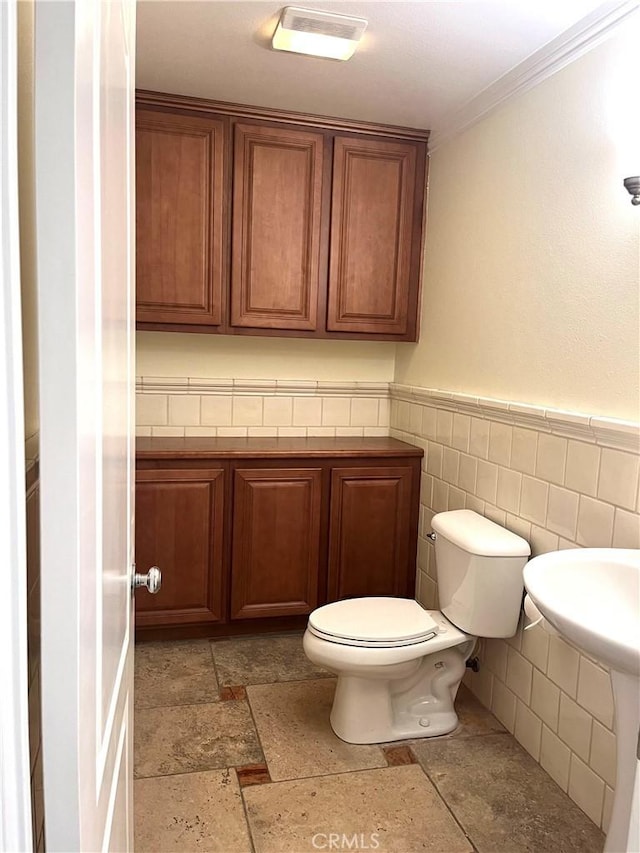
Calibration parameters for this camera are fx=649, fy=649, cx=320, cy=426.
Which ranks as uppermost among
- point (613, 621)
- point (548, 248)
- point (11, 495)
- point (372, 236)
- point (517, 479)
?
point (372, 236)

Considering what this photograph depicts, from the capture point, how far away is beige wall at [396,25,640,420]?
72.8 inches

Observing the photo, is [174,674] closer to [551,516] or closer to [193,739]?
[193,739]

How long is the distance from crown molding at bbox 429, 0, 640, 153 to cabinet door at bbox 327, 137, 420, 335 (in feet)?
1.05

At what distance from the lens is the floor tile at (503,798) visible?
1.82m

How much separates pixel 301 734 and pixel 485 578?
851mm

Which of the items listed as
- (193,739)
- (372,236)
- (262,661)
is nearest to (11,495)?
(193,739)

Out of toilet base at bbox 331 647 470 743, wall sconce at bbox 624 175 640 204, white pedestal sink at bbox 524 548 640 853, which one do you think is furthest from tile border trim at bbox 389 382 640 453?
toilet base at bbox 331 647 470 743

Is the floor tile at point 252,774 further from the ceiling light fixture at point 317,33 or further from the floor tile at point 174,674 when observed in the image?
the ceiling light fixture at point 317,33

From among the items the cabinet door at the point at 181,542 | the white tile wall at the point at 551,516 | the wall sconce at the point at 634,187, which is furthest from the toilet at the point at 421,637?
the wall sconce at the point at 634,187

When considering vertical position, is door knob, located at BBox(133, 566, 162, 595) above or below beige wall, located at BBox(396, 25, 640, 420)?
below

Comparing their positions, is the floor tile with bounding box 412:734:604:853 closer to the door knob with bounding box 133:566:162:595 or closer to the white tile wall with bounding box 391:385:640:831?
the white tile wall with bounding box 391:385:640:831

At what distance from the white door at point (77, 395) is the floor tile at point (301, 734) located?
1355mm

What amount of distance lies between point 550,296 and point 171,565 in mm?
1867

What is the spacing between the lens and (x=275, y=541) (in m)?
2.92
